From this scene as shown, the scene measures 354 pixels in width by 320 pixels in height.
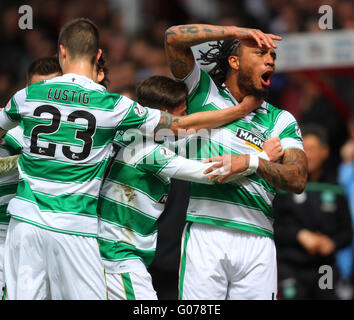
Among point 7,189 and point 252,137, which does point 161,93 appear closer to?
point 252,137

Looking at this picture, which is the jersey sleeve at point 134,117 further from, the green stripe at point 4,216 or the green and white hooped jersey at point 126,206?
the green stripe at point 4,216

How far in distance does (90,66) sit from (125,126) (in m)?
0.49

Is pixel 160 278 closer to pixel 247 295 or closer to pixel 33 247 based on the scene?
pixel 247 295

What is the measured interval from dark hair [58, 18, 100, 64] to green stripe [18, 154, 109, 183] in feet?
2.46

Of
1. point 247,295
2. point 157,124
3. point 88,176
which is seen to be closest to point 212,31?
point 157,124

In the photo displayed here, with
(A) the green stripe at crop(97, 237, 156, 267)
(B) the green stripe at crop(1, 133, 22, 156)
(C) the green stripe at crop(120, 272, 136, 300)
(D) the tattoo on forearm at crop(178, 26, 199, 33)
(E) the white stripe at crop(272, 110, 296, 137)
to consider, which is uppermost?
(D) the tattoo on forearm at crop(178, 26, 199, 33)

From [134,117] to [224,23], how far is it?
24.7ft

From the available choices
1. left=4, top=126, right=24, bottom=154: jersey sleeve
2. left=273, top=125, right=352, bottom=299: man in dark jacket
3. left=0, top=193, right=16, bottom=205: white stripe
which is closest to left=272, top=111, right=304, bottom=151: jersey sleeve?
left=4, top=126, right=24, bottom=154: jersey sleeve

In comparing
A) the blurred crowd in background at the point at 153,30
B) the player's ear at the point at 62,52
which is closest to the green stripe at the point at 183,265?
the player's ear at the point at 62,52

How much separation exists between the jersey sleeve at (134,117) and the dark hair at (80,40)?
0.40 meters

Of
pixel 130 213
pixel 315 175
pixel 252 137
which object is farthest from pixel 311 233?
pixel 130 213

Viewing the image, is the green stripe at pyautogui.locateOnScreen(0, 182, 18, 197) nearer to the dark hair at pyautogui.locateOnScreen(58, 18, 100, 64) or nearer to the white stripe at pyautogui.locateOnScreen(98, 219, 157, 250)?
the white stripe at pyautogui.locateOnScreen(98, 219, 157, 250)

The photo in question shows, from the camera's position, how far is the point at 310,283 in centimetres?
773

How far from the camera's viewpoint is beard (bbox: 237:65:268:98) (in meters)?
5.36
